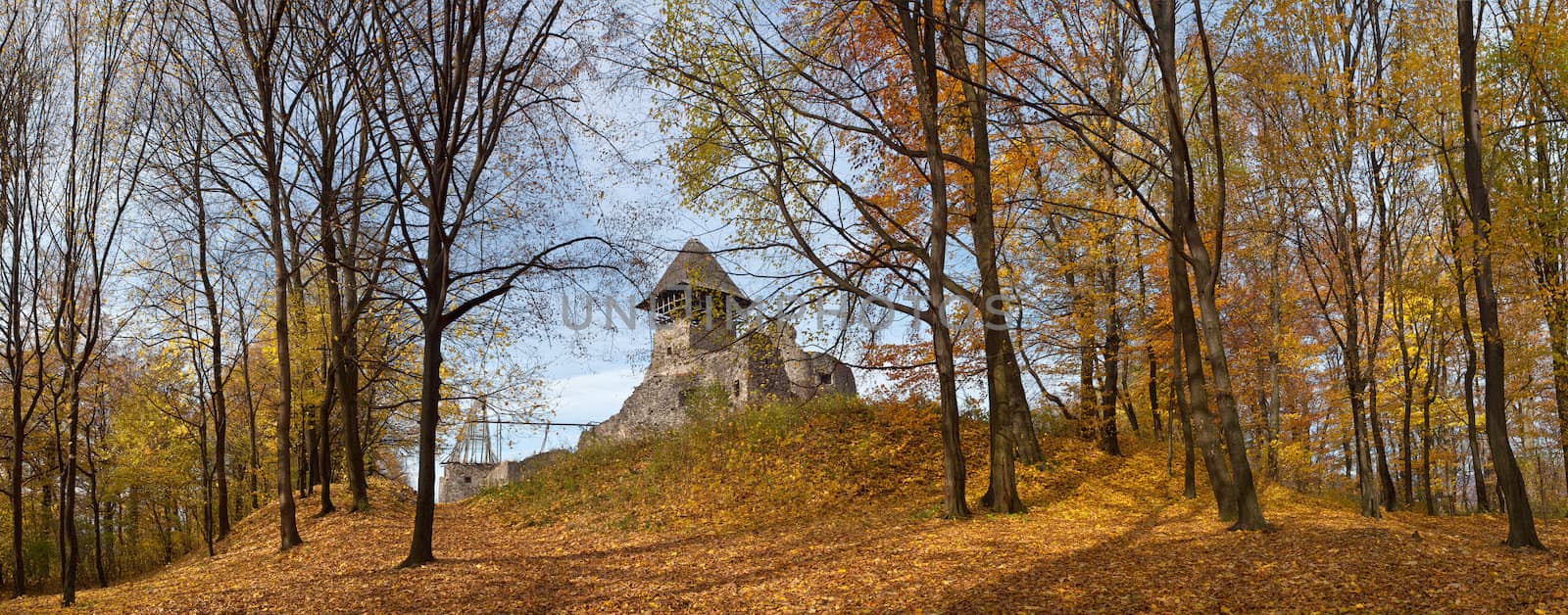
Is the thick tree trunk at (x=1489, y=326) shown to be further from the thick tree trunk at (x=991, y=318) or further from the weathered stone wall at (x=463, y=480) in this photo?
the weathered stone wall at (x=463, y=480)

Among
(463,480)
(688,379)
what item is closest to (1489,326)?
(688,379)

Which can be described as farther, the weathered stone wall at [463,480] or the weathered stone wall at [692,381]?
the weathered stone wall at [463,480]

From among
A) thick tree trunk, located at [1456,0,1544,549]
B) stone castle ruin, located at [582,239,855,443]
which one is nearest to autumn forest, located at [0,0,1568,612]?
thick tree trunk, located at [1456,0,1544,549]

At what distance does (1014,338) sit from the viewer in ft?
42.5

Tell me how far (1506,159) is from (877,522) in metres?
11.0

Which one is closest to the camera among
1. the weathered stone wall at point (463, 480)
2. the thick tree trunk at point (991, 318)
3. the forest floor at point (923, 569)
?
the forest floor at point (923, 569)

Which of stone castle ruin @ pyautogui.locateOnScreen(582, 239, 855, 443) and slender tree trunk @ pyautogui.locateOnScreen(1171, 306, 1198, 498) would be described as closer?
slender tree trunk @ pyautogui.locateOnScreen(1171, 306, 1198, 498)

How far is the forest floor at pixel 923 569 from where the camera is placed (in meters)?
5.28

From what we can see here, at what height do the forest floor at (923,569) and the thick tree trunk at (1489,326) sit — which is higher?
the thick tree trunk at (1489,326)

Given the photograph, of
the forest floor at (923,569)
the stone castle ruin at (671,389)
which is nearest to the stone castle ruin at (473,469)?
the stone castle ruin at (671,389)

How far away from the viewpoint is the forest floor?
528 centimetres

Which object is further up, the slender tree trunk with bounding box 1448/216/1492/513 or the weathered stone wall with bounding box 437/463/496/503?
the slender tree trunk with bounding box 1448/216/1492/513

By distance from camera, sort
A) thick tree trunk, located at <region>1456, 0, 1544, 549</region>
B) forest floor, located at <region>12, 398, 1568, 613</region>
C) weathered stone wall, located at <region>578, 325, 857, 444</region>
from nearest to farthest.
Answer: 1. forest floor, located at <region>12, 398, 1568, 613</region>
2. thick tree trunk, located at <region>1456, 0, 1544, 549</region>
3. weathered stone wall, located at <region>578, 325, 857, 444</region>

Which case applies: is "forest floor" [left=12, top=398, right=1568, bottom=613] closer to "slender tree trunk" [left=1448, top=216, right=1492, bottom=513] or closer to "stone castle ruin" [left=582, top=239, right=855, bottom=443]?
"slender tree trunk" [left=1448, top=216, right=1492, bottom=513]
